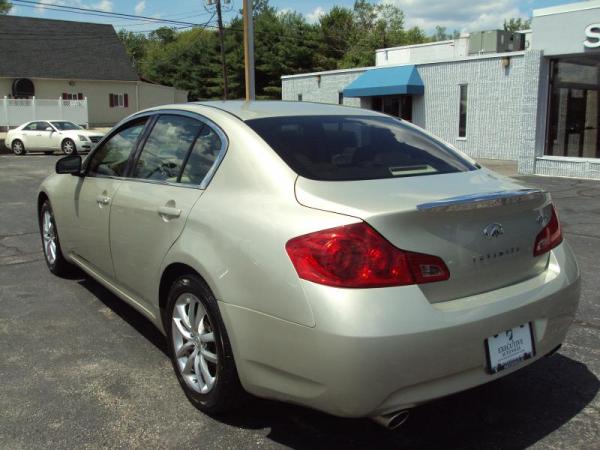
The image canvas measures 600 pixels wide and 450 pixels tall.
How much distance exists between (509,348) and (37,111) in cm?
3530

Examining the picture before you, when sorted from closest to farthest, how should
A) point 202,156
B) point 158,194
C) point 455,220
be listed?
1. point 455,220
2. point 202,156
3. point 158,194

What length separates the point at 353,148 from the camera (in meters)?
3.21

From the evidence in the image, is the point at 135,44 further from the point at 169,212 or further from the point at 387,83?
the point at 169,212

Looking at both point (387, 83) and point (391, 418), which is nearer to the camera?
point (391, 418)

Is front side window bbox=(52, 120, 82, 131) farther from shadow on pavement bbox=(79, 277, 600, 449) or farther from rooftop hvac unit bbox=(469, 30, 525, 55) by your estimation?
shadow on pavement bbox=(79, 277, 600, 449)

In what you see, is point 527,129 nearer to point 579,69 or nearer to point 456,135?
point 579,69

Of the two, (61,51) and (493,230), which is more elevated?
(61,51)

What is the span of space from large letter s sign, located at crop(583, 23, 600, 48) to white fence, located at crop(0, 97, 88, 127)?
95.8ft

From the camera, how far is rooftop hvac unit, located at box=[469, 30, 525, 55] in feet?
71.9

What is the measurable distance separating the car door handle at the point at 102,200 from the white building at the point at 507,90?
42.3 ft

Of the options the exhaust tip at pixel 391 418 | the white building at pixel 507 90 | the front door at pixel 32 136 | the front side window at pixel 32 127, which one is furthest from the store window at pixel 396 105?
the exhaust tip at pixel 391 418

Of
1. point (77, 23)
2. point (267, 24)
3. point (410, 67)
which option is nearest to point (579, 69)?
point (410, 67)

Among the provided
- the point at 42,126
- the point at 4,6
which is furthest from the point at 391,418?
the point at 4,6

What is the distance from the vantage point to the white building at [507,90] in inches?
566
